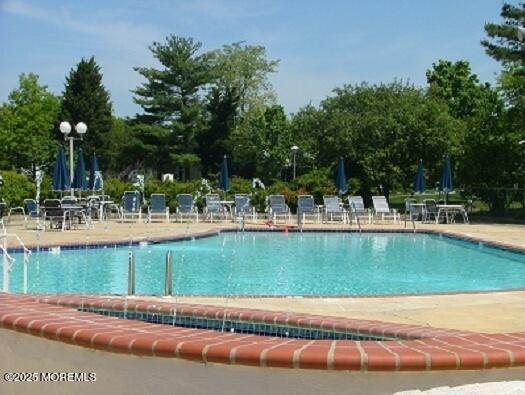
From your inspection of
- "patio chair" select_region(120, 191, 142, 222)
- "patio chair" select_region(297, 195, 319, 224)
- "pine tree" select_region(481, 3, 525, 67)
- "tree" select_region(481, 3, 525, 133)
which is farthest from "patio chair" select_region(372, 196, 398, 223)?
"patio chair" select_region(120, 191, 142, 222)

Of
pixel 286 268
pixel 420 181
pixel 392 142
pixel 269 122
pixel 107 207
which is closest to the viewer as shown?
pixel 286 268

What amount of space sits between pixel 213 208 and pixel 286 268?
31.5 feet

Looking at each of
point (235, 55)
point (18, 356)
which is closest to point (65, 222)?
point (18, 356)

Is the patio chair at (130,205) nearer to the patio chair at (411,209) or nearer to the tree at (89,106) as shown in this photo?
the patio chair at (411,209)

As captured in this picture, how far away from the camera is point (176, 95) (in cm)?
3981

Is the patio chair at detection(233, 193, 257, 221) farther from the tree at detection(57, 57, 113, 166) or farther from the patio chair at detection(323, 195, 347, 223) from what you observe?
the tree at detection(57, 57, 113, 166)

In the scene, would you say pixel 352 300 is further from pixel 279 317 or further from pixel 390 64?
pixel 390 64

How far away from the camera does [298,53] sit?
3550 centimetres

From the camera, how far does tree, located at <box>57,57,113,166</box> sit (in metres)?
41.1

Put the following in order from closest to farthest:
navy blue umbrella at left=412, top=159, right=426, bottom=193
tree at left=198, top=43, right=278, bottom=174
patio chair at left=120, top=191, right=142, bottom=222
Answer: patio chair at left=120, top=191, right=142, bottom=222 < navy blue umbrella at left=412, top=159, right=426, bottom=193 < tree at left=198, top=43, right=278, bottom=174

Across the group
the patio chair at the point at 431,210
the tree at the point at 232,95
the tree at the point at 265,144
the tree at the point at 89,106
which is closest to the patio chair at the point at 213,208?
the patio chair at the point at 431,210

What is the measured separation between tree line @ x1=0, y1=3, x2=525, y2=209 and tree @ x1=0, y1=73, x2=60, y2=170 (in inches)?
2.4

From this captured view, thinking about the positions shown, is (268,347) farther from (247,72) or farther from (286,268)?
(247,72)

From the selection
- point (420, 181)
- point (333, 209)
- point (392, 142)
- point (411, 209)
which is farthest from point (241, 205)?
point (392, 142)
